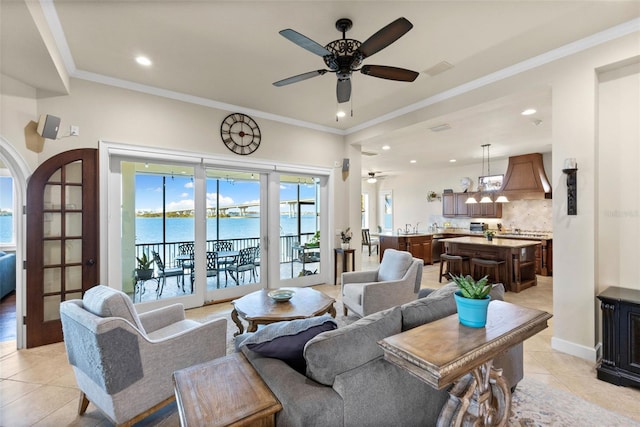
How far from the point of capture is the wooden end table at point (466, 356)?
3.76ft

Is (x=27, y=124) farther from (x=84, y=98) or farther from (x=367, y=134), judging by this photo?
(x=367, y=134)

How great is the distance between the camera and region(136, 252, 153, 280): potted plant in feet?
12.8

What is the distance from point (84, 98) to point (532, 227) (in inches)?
363

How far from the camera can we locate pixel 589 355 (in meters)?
2.72

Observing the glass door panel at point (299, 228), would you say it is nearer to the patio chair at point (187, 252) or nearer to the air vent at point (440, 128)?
the patio chair at point (187, 252)

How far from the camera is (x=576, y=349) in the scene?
2.79 meters

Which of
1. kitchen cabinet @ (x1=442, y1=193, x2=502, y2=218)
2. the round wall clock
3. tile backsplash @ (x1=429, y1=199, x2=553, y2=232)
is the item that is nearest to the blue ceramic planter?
the round wall clock

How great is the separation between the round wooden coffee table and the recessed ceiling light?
277 centimetres

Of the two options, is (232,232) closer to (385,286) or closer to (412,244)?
(385,286)

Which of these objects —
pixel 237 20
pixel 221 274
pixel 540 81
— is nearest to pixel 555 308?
pixel 540 81

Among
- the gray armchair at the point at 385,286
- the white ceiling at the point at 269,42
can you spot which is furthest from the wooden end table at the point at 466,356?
the white ceiling at the point at 269,42

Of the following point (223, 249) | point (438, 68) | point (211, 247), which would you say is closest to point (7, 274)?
point (211, 247)

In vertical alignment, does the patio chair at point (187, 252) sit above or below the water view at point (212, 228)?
below

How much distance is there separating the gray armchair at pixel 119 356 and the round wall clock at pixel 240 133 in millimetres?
3021
